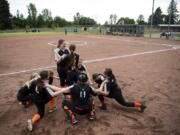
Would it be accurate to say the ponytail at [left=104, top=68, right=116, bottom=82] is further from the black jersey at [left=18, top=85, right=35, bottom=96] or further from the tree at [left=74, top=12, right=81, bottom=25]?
the tree at [left=74, top=12, right=81, bottom=25]

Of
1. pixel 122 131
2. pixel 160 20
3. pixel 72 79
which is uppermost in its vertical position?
pixel 160 20

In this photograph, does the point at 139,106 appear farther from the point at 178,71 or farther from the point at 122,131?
the point at 178,71

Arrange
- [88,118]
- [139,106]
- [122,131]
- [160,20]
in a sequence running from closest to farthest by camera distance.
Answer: [122,131] < [88,118] < [139,106] < [160,20]

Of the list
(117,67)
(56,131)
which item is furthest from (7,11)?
(56,131)

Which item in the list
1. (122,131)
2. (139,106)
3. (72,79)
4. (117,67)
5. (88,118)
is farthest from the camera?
(117,67)

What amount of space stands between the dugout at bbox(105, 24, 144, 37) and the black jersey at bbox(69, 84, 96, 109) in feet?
95.8

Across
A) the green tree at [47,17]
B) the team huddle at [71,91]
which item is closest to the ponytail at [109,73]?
the team huddle at [71,91]

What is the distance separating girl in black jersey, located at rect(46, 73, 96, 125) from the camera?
371 cm

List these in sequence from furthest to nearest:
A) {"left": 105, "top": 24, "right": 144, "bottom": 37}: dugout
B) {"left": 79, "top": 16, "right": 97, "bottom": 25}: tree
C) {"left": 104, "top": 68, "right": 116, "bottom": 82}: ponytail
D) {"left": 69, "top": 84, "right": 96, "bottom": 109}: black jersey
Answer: {"left": 79, "top": 16, "right": 97, "bottom": 25}: tree
{"left": 105, "top": 24, "right": 144, "bottom": 37}: dugout
{"left": 104, "top": 68, "right": 116, "bottom": 82}: ponytail
{"left": 69, "top": 84, "right": 96, "bottom": 109}: black jersey

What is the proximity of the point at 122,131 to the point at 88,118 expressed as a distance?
851 mm

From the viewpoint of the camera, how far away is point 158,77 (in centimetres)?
729

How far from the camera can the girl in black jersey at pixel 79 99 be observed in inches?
146

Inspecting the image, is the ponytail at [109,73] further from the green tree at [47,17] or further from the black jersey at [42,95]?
the green tree at [47,17]

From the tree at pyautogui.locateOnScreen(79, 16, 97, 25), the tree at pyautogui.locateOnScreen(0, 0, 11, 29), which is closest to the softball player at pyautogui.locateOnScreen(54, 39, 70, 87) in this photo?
the tree at pyautogui.locateOnScreen(0, 0, 11, 29)
